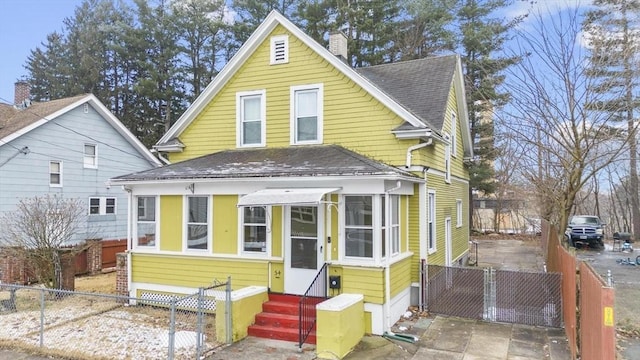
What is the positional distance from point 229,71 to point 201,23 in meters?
22.9

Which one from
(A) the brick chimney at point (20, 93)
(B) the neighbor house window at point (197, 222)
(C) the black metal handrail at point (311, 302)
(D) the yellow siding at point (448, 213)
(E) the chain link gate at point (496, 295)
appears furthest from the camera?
(A) the brick chimney at point (20, 93)

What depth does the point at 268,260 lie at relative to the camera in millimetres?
10023

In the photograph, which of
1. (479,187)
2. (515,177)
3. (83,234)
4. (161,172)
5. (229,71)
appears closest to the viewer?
(161,172)

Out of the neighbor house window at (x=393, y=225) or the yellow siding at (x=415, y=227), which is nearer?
the neighbor house window at (x=393, y=225)

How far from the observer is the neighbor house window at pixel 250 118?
12211mm

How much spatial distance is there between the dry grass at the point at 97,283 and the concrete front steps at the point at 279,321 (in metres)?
5.55

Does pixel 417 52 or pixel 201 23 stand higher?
pixel 201 23

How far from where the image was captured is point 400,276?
32.4ft

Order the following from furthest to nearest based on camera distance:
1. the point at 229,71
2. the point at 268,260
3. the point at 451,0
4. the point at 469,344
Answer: the point at 451,0, the point at 229,71, the point at 268,260, the point at 469,344

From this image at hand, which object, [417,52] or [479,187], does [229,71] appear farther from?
[479,187]

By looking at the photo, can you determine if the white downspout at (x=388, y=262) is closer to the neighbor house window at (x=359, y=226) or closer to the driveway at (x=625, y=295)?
the neighbor house window at (x=359, y=226)

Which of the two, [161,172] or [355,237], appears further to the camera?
[161,172]

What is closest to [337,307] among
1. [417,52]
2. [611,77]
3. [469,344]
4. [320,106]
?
[469,344]

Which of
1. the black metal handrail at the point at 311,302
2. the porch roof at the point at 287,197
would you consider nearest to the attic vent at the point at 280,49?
the porch roof at the point at 287,197
